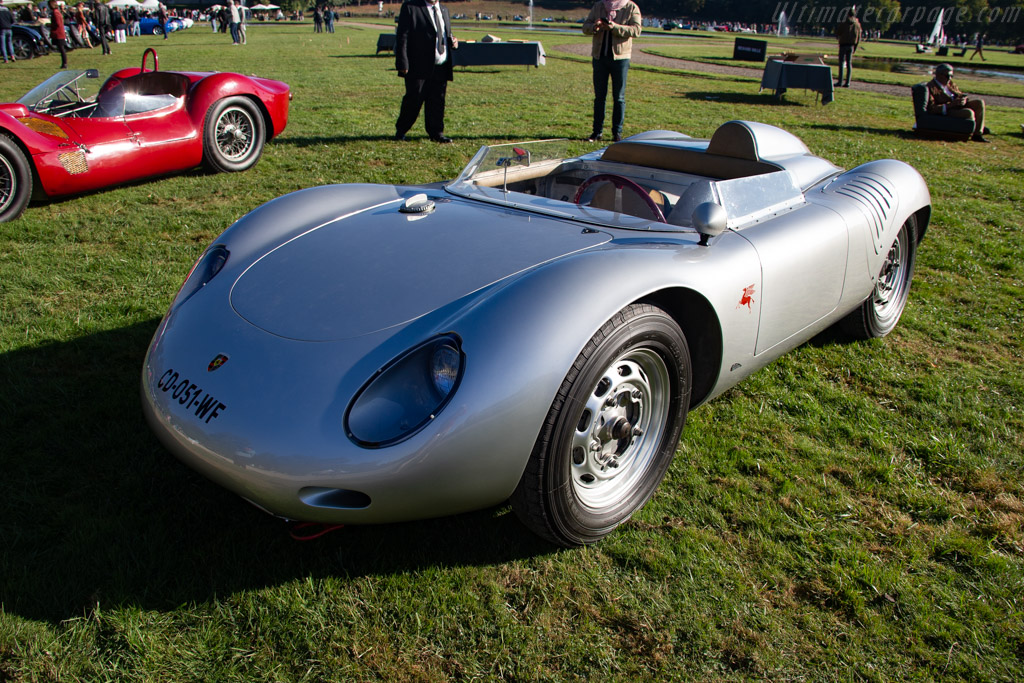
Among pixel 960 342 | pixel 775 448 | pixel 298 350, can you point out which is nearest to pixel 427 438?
pixel 298 350

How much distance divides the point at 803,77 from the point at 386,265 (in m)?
13.2

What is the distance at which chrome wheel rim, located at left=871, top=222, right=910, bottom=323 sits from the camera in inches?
151

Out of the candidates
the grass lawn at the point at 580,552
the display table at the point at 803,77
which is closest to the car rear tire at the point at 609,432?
the grass lawn at the point at 580,552

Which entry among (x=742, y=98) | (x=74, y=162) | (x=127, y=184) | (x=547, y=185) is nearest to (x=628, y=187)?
(x=547, y=185)

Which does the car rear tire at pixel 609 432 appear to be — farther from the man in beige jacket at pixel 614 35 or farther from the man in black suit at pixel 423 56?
the man in beige jacket at pixel 614 35

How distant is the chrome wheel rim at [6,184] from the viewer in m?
5.36

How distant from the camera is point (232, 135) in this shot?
272 inches

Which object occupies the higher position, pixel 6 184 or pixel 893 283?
pixel 6 184

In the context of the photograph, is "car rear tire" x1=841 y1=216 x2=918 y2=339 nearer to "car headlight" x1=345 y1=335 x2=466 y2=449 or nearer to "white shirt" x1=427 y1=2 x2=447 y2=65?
"car headlight" x1=345 y1=335 x2=466 y2=449

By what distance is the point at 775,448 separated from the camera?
9.62 feet

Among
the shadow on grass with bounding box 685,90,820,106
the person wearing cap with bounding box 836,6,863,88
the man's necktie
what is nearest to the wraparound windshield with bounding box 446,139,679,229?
the man's necktie

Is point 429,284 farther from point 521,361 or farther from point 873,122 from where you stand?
point 873,122

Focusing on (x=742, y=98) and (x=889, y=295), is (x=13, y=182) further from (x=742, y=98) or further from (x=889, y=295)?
(x=742, y=98)

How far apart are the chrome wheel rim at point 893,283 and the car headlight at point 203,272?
10.6 ft
